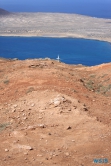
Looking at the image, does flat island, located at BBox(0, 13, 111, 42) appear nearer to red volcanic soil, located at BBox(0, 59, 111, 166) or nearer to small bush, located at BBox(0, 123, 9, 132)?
red volcanic soil, located at BBox(0, 59, 111, 166)

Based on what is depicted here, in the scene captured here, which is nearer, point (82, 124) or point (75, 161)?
point (75, 161)

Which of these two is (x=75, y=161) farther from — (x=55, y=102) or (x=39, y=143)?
(x=55, y=102)

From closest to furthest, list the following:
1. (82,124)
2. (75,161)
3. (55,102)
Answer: (75,161) → (82,124) → (55,102)

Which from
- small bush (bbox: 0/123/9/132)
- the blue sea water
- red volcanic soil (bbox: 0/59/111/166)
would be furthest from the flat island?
small bush (bbox: 0/123/9/132)

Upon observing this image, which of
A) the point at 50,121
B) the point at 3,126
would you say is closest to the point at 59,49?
the point at 50,121

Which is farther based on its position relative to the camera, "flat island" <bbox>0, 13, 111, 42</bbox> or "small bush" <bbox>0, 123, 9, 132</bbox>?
"flat island" <bbox>0, 13, 111, 42</bbox>

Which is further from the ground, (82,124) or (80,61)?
(82,124)

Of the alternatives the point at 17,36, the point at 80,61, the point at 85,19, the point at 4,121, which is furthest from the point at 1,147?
the point at 85,19
